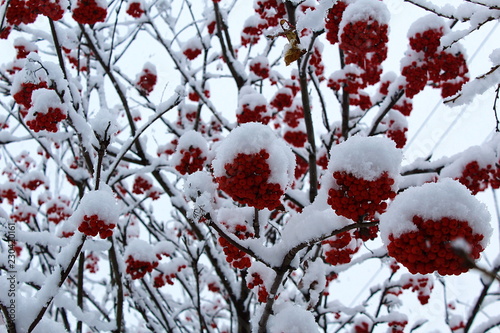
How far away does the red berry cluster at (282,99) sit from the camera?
5254 mm

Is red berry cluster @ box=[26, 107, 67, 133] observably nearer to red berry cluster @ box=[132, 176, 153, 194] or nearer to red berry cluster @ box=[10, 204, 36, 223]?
red berry cluster @ box=[132, 176, 153, 194]

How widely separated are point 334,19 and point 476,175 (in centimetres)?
206

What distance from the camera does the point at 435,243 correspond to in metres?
1.27

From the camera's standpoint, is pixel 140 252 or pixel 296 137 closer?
pixel 140 252

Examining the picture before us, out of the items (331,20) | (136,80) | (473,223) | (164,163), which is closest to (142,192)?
(136,80)

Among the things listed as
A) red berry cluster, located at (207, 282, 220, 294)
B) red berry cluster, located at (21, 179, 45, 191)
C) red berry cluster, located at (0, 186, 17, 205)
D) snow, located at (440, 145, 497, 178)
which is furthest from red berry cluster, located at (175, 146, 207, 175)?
red berry cluster, located at (0, 186, 17, 205)

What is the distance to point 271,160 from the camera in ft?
5.22

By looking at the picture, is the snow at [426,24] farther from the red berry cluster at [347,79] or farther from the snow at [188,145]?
the snow at [188,145]

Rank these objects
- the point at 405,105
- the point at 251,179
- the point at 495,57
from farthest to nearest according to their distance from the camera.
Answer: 1. the point at 405,105
2. the point at 495,57
3. the point at 251,179

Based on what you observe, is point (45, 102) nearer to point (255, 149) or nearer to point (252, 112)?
point (255, 149)

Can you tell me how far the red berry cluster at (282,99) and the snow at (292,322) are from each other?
12.2 ft

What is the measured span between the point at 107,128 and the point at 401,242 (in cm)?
156

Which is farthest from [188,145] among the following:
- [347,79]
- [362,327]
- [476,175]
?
[362,327]

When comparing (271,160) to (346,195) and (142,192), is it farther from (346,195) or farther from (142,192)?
(142,192)
